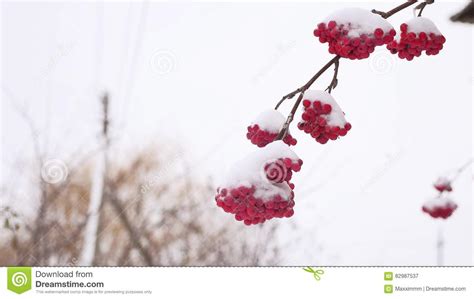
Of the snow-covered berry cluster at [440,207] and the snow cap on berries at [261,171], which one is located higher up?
the snow-covered berry cluster at [440,207]

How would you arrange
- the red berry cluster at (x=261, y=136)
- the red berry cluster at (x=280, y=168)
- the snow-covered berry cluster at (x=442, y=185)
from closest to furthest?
the red berry cluster at (x=280, y=168) < the red berry cluster at (x=261, y=136) < the snow-covered berry cluster at (x=442, y=185)

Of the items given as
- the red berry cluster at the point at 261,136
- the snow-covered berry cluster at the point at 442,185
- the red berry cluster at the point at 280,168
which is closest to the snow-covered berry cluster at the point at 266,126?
the red berry cluster at the point at 261,136

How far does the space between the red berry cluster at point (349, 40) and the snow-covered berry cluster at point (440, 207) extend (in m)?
1.59

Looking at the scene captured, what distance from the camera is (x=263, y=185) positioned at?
86 cm

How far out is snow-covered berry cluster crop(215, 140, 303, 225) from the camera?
0.84 meters

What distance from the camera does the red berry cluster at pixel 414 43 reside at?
1.06 meters

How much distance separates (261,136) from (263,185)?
0.12 metres

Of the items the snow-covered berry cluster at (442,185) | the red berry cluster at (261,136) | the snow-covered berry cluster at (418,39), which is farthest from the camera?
the snow-covered berry cluster at (442,185)

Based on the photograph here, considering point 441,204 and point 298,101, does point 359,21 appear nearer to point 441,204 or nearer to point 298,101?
point 298,101

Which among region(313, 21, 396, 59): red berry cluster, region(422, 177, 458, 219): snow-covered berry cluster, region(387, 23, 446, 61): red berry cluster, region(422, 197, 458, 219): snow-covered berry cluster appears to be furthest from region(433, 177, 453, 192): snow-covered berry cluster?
region(313, 21, 396, 59): red berry cluster

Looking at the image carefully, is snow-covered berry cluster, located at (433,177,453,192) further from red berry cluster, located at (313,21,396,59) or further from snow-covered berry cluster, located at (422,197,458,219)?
red berry cluster, located at (313,21,396,59)

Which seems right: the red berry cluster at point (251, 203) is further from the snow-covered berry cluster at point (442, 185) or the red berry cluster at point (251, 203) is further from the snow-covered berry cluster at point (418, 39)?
the snow-covered berry cluster at point (442, 185)

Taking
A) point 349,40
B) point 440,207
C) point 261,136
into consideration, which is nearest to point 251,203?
point 261,136
